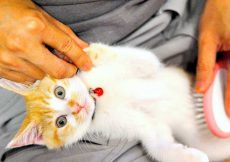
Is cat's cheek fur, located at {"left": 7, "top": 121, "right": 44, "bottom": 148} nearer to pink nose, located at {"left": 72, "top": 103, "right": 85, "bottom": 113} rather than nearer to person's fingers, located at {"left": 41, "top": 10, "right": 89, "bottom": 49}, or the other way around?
pink nose, located at {"left": 72, "top": 103, "right": 85, "bottom": 113}

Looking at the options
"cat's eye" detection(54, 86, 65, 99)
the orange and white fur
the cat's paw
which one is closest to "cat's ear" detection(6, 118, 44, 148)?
the orange and white fur

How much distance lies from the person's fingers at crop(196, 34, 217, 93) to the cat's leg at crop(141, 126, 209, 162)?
17 centimetres

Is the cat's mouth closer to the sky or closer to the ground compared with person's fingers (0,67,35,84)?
closer to the ground

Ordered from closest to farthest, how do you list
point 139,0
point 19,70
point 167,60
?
point 19,70, point 139,0, point 167,60

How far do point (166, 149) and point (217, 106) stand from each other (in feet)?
0.62

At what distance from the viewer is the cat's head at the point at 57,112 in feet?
3.27

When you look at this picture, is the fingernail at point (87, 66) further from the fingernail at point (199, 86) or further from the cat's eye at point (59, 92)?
the fingernail at point (199, 86)

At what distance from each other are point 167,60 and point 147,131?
10.9 inches

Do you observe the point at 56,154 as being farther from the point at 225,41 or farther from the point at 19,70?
the point at 225,41

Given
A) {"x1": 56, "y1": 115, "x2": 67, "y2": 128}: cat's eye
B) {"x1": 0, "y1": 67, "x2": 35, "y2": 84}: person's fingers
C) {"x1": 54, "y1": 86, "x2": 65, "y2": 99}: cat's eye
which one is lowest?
{"x1": 56, "y1": 115, "x2": 67, "y2": 128}: cat's eye

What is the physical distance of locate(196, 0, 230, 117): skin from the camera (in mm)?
1000

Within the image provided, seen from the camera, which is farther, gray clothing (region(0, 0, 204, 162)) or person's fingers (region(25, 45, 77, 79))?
gray clothing (region(0, 0, 204, 162))

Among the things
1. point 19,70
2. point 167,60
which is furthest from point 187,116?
point 19,70

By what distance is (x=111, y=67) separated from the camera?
1046 millimetres
